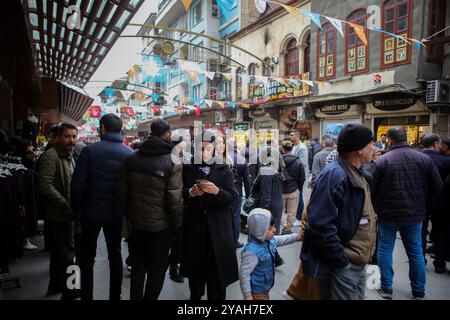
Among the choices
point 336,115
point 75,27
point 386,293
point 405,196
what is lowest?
point 386,293

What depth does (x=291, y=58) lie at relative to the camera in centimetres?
1744

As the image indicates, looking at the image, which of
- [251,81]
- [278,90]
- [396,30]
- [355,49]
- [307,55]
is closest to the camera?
[396,30]

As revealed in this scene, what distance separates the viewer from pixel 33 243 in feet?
18.3

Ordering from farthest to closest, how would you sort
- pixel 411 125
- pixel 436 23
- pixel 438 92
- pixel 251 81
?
pixel 251 81 → pixel 411 125 → pixel 436 23 → pixel 438 92

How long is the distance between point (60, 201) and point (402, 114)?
41.3 feet

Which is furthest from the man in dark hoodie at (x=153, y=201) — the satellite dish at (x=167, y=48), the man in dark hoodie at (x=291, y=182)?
the satellite dish at (x=167, y=48)

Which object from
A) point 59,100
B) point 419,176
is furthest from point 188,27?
point 419,176

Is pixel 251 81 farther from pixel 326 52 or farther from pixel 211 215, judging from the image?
pixel 211 215

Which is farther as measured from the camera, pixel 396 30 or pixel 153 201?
pixel 396 30

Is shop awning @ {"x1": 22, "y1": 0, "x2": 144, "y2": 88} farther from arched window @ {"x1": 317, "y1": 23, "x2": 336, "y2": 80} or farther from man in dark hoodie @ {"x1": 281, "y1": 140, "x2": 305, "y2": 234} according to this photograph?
arched window @ {"x1": 317, "y1": 23, "x2": 336, "y2": 80}

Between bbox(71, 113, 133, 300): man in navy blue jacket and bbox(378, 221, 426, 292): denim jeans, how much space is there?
2931mm

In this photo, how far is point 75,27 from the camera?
5.73 m

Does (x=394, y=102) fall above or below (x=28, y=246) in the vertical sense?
above

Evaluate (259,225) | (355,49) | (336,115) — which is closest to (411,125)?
(336,115)
